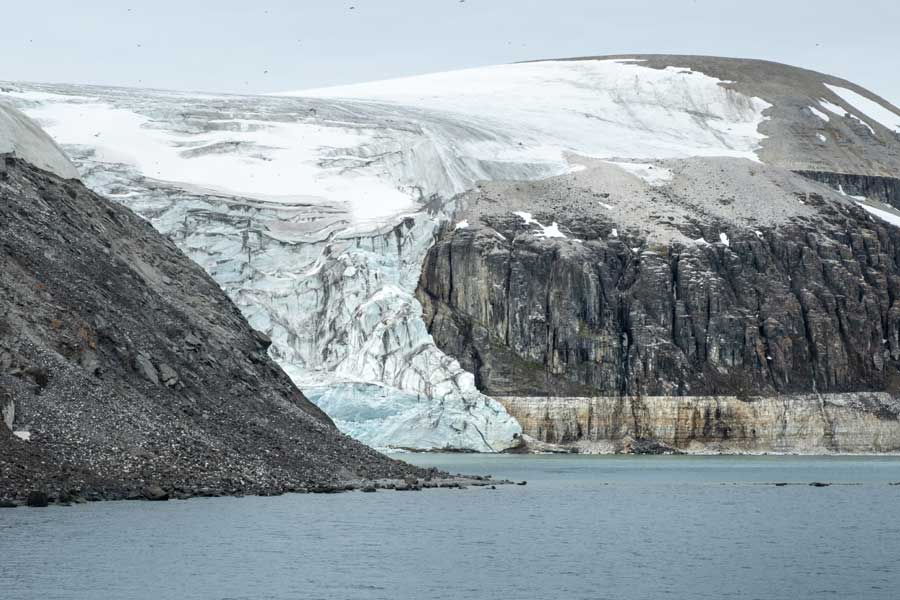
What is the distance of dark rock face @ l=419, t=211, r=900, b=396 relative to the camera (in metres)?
91.3

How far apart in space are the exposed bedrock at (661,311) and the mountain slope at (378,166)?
3056 mm

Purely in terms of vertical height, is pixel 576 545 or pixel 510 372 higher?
pixel 510 372

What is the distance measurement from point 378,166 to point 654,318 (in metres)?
21.4

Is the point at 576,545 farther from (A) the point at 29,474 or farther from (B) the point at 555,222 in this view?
(B) the point at 555,222

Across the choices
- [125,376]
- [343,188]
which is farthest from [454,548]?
[343,188]

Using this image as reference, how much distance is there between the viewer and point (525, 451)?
8456 centimetres

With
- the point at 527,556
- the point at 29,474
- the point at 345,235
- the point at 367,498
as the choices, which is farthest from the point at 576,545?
the point at 345,235

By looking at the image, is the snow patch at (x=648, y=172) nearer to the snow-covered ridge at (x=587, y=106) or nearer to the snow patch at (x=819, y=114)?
the snow-covered ridge at (x=587, y=106)

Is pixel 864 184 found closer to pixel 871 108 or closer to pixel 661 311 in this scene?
pixel 871 108

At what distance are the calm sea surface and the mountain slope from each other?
1258 inches

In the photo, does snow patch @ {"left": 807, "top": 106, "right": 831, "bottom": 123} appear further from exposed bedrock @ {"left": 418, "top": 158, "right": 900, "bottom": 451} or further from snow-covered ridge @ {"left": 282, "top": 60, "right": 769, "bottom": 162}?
exposed bedrock @ {"left": 418, "top": 158, "right": 900, "bottom": 451}

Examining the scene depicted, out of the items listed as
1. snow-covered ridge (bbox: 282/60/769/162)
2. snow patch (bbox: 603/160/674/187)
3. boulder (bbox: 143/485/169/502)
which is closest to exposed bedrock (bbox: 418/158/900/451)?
snow patch (bbox: 603/160/674/187)

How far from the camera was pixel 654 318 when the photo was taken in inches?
3730

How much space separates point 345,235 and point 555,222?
1785 cm
